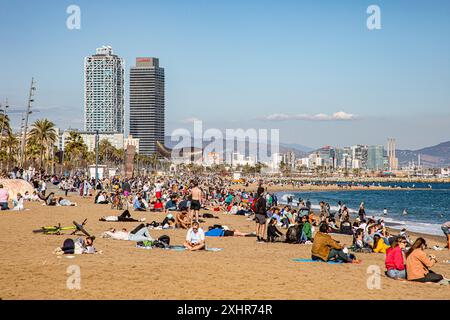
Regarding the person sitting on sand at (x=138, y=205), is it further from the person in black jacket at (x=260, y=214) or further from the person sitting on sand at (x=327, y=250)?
the person sitting on sand at (x=327, y=250)

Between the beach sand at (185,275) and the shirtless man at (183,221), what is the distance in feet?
16.6

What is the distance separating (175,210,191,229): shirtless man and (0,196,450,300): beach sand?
505cm

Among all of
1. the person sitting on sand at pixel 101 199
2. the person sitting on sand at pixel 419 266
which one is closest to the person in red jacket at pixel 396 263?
the person sitting on sand at pixel 419 266

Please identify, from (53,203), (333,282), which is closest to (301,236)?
(333,282)

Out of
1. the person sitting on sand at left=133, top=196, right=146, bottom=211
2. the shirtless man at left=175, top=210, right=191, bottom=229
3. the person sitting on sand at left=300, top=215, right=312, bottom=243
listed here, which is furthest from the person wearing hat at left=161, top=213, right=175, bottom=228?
the person sitting on sand at left=133, top=196, right=146, bottom=211

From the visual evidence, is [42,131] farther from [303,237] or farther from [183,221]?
[303,237]

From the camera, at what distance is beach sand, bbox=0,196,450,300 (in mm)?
9109

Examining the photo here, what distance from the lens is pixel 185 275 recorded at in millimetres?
Result: 10773

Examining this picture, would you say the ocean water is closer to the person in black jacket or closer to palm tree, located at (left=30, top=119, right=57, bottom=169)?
the person in black jacket

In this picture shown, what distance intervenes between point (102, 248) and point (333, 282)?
645 cm

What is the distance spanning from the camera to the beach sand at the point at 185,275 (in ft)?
29.9

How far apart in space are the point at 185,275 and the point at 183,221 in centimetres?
1035
